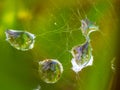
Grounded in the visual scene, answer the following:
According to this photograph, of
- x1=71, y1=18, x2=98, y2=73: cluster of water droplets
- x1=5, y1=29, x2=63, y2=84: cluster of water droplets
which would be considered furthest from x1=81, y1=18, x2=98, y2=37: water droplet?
x1=5, y1=29, x2=63, y2=84: cluster of water droplets

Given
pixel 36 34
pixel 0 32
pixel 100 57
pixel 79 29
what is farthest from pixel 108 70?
pixel 0 32

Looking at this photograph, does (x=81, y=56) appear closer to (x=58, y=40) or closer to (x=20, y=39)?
(x=58, y=40)

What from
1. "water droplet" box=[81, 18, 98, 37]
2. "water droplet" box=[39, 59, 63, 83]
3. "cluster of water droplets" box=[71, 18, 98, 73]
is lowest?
"water droplet" box=[39, 59, 63, 83]

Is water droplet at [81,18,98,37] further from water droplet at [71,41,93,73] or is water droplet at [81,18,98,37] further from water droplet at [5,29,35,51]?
water droplet at [5,29,35,51]

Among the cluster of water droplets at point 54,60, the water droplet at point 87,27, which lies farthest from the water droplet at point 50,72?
the water droplet at point 87,27

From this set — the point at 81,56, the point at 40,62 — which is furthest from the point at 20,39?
the point at 81,56

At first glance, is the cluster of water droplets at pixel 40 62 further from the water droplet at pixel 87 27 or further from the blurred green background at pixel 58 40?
the water droplet at pixel 87 27

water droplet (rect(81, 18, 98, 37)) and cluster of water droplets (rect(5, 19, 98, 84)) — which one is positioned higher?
water droplet (rect(81, 18, 98, 37))
